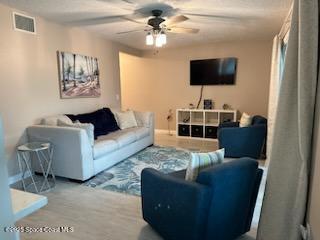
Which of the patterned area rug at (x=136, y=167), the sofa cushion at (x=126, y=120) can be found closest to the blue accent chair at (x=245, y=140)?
the patterned area rug at (x=136, y=167)

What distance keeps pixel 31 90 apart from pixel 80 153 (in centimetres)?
129

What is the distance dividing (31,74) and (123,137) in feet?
5.49

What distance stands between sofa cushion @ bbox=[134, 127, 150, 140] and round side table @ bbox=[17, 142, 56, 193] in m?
1.58

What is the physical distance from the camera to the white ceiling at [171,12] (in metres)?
2.84

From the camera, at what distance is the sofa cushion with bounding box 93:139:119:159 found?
3184mm

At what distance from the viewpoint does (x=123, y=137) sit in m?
3.85

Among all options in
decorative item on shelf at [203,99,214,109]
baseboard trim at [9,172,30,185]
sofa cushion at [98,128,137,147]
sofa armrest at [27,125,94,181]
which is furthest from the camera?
decorative item on shelf at [203,99,214,109]

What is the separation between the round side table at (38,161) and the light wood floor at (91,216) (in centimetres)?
20

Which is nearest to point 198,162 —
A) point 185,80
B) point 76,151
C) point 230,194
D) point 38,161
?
point 230,194

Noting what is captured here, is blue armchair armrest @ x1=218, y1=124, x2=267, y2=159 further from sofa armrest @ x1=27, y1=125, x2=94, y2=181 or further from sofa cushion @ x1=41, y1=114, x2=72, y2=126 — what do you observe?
sofa cushion @ x1=41, y1=114, x2=72, y2=126

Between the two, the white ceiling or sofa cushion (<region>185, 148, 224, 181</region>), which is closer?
sofa cushion (<region>185, 148, 224, 181</region>)

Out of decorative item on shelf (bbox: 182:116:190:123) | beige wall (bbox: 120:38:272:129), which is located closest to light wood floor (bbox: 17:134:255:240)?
decorative item on shelf (bbox: 182:116:190:123)

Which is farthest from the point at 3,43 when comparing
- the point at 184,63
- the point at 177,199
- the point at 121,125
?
the point at 184,63

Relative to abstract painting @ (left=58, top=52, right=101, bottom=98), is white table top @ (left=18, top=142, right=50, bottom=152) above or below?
below
